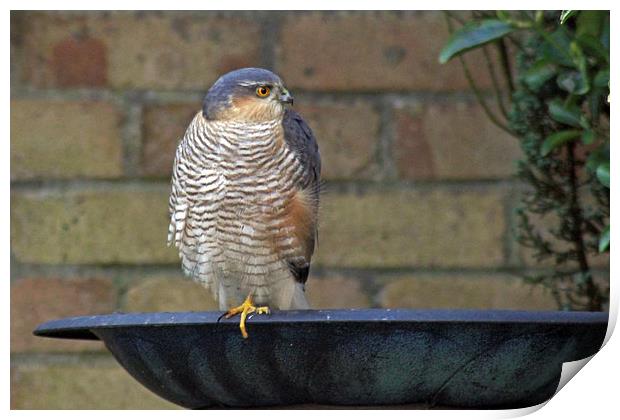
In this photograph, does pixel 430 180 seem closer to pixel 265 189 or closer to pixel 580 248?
pixel 580 248

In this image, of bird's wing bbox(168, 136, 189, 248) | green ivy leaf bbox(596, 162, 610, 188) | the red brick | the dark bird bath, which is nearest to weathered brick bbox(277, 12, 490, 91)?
the red brick

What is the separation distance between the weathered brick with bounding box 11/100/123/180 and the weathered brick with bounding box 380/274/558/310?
540 millimetres

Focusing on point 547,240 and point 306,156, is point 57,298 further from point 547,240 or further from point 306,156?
point 547,240

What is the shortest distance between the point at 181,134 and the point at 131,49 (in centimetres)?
18

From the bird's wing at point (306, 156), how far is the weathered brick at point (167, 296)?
41 centimetres

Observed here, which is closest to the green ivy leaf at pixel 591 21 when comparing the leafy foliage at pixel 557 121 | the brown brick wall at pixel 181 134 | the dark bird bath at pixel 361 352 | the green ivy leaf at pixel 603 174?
the leafy foliage at pixel 557 121

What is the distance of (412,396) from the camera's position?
1072mm

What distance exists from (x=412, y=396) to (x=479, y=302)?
87cm

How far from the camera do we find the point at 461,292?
75.6 inches

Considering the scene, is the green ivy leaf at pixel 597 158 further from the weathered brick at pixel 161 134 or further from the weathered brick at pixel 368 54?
the weathered brick at pixel 161 134

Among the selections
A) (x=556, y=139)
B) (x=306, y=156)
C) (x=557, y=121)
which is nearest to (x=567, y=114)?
(x=556, y=139)

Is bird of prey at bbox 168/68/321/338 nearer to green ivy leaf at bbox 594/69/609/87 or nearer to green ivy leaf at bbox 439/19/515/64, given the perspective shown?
green ivy leaf at bbox 439/19/515/64

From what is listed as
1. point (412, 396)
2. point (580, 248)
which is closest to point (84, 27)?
point (580, 248)

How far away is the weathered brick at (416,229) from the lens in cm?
192
